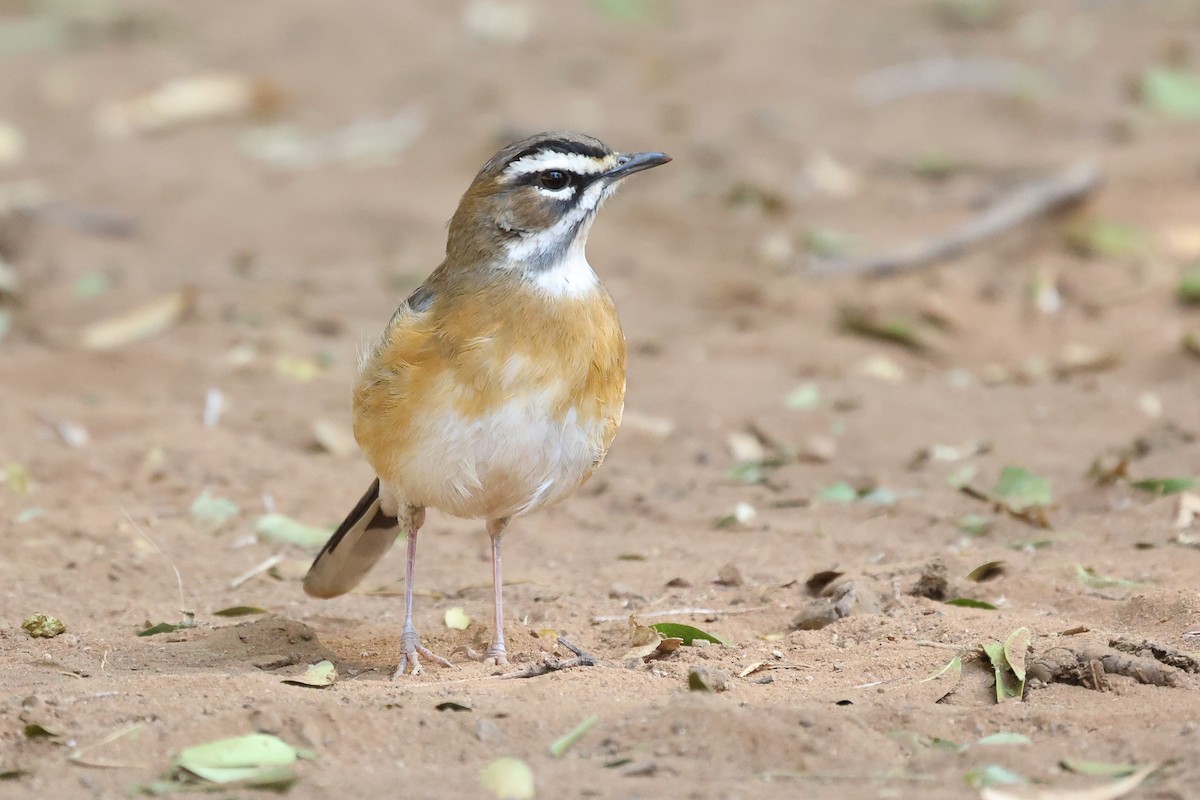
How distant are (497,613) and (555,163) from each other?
1755 millimetres

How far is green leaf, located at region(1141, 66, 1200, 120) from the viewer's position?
13.8 metres

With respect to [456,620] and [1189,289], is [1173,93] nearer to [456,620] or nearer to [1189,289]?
[1189,289]

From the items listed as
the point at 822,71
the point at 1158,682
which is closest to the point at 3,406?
the point at 1158,682

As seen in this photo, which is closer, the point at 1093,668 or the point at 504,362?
the point at 1093,668

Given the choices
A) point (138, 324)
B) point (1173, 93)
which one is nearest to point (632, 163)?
point (138, 324)

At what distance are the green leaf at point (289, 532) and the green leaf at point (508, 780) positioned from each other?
11.1 feet

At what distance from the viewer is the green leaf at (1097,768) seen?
4.09 metres

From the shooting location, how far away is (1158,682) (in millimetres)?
4809

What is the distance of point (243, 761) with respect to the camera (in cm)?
432

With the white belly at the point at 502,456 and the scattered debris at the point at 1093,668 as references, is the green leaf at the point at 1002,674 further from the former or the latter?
the white belly at the point at 502,456

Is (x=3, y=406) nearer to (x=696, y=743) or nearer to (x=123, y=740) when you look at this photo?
(x=123, y=740)

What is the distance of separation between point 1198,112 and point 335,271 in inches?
310

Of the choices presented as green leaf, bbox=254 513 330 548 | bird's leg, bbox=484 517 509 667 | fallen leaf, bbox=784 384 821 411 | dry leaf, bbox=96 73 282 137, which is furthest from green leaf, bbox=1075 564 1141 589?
dry leaf, bbox=96 73 282 137

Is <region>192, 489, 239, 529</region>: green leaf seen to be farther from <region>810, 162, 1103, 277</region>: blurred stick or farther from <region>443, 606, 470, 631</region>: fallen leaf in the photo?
<region>810, 162, 1103, 277</region>: blurred stick
